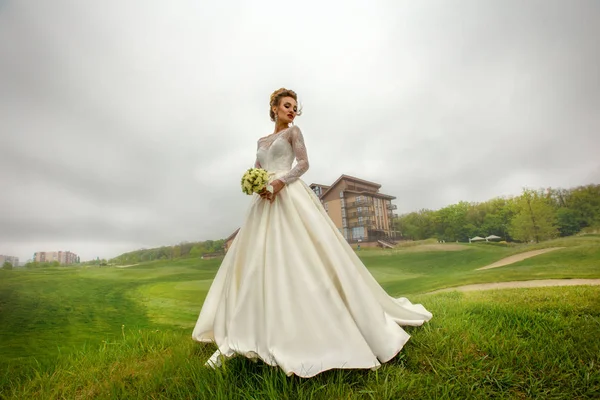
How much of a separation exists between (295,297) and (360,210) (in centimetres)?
589

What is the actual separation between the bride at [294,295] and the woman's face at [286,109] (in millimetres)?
222

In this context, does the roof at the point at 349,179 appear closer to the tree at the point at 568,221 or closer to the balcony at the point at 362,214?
the balcony at the point at 362,214

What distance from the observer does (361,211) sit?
7.53 meters

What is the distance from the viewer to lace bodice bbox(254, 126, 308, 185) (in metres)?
2.46

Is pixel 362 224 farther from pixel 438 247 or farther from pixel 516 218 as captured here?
pixel 516 218

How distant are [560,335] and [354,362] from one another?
2.09 metres

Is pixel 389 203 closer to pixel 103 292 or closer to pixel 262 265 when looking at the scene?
pixel 262 265

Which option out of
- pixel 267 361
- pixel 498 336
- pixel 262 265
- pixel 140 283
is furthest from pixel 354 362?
pixel 140 283

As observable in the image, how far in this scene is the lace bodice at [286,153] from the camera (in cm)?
246

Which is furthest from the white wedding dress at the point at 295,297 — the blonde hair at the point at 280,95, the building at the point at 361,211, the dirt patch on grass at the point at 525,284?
the building at the point at 361,211

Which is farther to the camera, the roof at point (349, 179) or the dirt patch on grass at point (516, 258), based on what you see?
the roof at point (349, 179)

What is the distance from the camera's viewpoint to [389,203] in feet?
25.4

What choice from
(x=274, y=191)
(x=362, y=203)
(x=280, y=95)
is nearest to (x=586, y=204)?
(x=362, y=203)

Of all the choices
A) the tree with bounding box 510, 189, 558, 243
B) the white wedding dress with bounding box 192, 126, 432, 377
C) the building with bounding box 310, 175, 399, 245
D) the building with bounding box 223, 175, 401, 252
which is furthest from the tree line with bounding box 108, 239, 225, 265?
the tree with bounding box 510, 189, 558, 243
